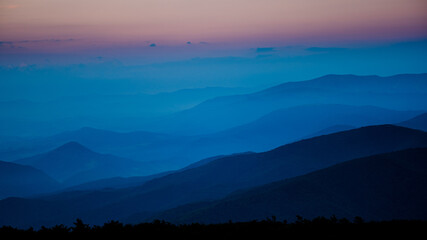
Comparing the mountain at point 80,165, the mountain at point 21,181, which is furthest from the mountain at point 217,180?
the mountain at point 80,165

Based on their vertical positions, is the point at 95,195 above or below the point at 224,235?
above

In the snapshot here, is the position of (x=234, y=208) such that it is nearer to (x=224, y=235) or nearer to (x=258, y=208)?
(x=258, y=208)

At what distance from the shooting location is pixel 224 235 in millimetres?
12664

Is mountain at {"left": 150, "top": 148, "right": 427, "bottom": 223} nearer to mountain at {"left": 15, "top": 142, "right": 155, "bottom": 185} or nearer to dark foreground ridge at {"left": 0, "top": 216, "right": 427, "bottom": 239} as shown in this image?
dark foreground ridge at {"left": 0, "top": 216, "right": 427, "bottom": 239}

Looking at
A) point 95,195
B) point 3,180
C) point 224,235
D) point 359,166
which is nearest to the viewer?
point 224,235

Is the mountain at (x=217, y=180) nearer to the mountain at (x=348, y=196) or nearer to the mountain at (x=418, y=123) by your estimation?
the mountain at (x=348, y=196)

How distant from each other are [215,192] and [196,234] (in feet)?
114

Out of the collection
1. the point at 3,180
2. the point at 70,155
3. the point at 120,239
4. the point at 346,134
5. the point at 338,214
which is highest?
the point at 70,155

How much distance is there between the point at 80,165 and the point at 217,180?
125 metres

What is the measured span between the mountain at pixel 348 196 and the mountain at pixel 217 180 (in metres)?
13.1

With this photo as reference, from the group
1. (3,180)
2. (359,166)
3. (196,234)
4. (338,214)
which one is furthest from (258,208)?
(3,180)

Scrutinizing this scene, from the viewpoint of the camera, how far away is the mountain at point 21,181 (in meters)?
118

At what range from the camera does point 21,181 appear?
12325 centimetres

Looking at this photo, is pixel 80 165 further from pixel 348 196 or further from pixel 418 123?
pixel 348 196
